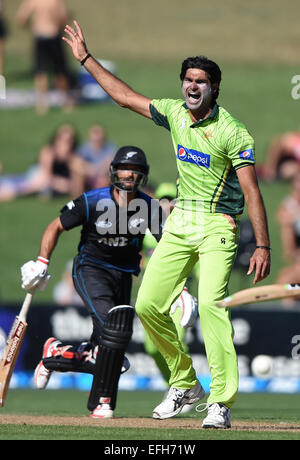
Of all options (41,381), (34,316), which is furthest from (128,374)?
(41,381)

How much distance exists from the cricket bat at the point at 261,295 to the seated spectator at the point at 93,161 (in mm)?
11927

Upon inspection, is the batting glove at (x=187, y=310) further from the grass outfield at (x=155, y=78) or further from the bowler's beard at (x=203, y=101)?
the grass outfield at (x=155, y=78)

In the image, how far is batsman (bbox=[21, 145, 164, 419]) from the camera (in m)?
8.23

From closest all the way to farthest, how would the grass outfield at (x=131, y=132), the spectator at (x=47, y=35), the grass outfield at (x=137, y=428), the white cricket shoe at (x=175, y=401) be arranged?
the grass outfield at (x=137, y=428)
the white cricket shoe at (x=175, y=401)
the grass outfield at (x=131, y=132)
the spectator at (x=47, y=35)

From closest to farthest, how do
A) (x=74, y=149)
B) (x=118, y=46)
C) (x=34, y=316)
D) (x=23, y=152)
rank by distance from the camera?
(x=34, y=316) < (x=74, y=149) < (x=23, y=152) < (x=118, y=46)

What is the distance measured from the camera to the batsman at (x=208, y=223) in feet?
23.8

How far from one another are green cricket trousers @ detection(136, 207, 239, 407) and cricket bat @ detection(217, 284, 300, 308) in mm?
160

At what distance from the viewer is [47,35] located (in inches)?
903

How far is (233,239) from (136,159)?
1629 millimetres

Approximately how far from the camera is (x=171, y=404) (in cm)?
785

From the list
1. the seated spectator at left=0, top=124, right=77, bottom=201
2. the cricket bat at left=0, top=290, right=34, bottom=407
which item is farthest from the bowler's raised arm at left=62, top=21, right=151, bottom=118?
the seated spectator at left=0, top=124, right=77, bottom=201

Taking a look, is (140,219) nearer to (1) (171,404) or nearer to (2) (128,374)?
(1) (171,404)

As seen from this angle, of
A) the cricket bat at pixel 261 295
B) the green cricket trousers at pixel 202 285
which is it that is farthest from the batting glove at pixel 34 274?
the cricket bat at pixel 261 295

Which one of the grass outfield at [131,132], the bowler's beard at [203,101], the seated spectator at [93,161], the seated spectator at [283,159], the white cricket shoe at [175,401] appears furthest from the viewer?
the seated spectator at [283,159]
